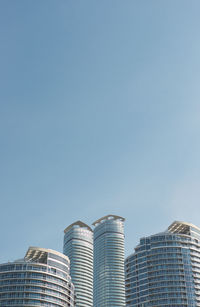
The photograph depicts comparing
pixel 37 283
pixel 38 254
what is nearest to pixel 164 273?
pixel 38 254

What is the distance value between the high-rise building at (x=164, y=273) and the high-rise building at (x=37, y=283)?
111ft

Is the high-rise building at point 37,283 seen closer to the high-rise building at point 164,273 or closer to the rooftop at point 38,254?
the rooftop at point 38,254

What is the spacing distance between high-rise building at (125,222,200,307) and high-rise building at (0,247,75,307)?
33.7 metres

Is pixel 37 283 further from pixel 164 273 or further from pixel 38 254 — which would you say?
pixel 164 273

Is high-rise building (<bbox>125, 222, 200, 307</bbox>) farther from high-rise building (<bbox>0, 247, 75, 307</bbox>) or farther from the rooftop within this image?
the rooftop

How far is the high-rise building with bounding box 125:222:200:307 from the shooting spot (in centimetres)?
17850

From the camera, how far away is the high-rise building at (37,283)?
15362 centimetres

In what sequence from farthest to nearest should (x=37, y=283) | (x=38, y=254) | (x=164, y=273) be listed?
(x=164, y=273)
(x=38, y=254)
(x=37, y=283)

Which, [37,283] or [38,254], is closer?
[37,283]

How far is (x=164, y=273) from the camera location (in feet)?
602

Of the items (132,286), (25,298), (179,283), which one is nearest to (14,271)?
(25,298)

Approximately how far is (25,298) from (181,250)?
7718 centimetres

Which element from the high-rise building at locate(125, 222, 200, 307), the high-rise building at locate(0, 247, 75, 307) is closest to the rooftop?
the high-rise building at locate(0, 247, 75, 307)

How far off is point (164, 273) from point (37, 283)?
→ 5918 centimetres
